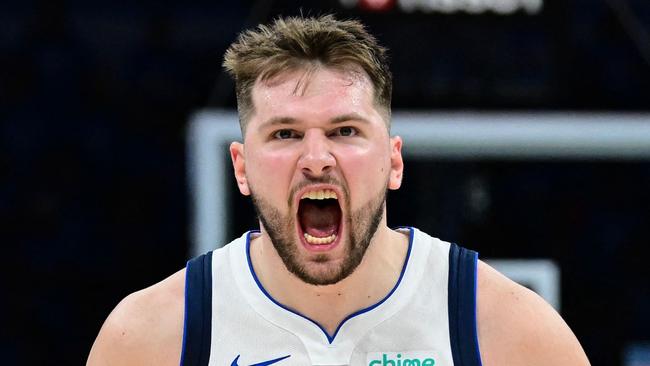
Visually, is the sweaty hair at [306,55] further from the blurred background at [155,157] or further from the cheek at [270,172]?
the blurred background at [155,157]

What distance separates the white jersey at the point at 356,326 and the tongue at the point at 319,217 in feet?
0.73

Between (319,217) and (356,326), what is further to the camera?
(319,217)

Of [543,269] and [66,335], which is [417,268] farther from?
[66,335]

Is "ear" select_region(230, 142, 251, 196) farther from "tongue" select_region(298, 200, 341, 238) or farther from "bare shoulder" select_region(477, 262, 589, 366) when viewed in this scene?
"bare shoulder" select_region(477, 262, 589, 366)

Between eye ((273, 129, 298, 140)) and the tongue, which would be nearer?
eye ((273, 129, 298, 140))

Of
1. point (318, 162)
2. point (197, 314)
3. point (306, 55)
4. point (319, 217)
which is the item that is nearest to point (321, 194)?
point (318, 162)

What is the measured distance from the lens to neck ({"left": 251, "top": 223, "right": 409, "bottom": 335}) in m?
3.12

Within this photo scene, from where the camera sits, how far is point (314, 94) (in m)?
2.92

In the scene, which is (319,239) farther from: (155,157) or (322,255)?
(155,157)

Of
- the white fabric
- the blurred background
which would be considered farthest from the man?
the blurred background

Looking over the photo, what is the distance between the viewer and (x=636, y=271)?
18.2 feet

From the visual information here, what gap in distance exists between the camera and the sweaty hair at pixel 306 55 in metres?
2.97

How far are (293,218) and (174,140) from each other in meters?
2.63

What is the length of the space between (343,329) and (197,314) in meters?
0.40
